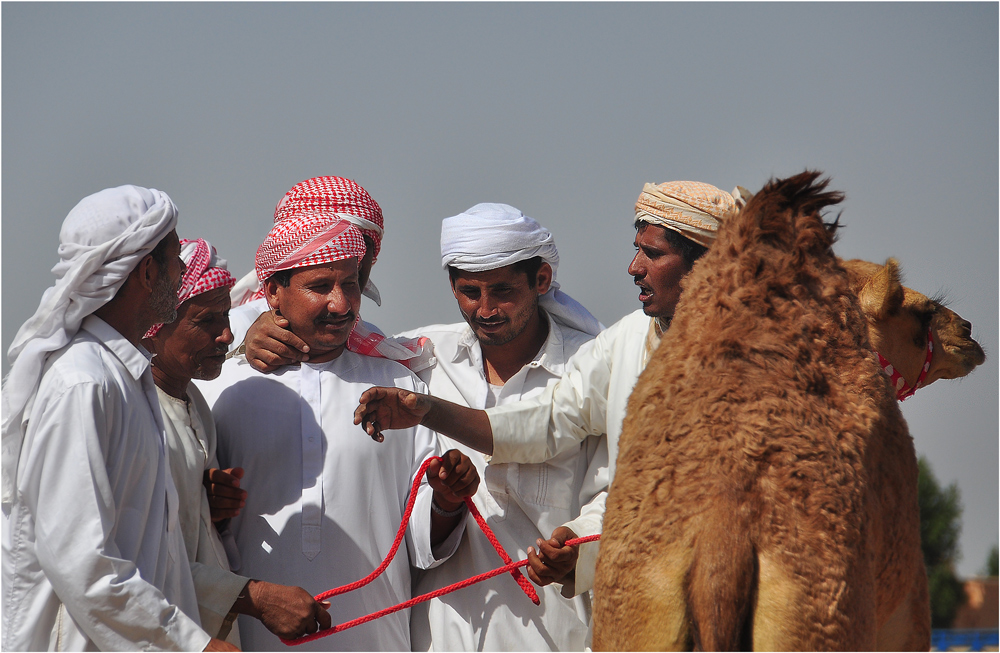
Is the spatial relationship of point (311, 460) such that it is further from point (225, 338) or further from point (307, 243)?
point (307, 243)

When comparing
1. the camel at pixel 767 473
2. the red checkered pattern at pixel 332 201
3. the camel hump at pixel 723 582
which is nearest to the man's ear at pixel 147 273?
the red checkered pattern at pixel 332 201

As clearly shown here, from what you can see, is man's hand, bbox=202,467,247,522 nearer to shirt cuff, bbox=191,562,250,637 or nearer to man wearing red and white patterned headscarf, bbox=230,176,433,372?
shirt cuff, bbox=191,562,250,637

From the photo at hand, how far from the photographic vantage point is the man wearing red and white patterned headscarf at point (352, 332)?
12.8 ft

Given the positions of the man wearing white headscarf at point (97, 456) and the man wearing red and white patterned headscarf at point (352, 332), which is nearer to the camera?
the man wearing white headscarf at point (97, 456)

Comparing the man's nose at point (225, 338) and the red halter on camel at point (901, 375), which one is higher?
the man's nose at point (225, 338)

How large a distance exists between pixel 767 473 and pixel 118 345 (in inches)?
75.3

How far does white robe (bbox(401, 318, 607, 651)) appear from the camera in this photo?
12.7 feet

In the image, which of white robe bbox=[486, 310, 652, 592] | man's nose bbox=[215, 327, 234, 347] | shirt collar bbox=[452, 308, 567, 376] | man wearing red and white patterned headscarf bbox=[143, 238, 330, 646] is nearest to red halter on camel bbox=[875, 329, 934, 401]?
white robe bbox=[486, 310, 652, 592]

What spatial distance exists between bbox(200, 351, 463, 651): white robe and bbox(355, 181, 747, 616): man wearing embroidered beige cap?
50cm

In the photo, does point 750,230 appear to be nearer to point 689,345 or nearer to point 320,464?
point 689,345

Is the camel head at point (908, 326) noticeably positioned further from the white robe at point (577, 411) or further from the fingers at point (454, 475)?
the fingers at point (454, 475)

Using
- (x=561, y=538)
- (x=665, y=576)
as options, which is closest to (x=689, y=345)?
(x=665, y=576)

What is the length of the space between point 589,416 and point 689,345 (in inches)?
62.4

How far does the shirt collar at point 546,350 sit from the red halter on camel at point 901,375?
1848mm
